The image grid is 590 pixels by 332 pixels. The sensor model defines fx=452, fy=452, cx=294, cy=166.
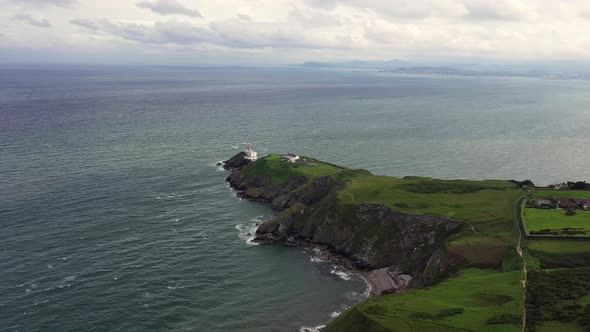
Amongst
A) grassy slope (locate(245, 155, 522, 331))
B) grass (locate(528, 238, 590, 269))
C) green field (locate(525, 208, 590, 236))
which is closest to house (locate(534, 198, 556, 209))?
green field (locate(525, 208, 590, 236))

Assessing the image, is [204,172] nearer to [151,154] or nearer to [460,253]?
[151,154]

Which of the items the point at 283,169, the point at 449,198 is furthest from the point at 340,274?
the point at 283,169

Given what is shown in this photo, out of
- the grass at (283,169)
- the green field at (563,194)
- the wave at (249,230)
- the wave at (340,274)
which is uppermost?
the green field at (563,194)

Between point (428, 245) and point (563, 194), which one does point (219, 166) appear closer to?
point (428, 245)

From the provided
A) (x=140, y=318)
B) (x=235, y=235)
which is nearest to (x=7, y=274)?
(x=140, y=318)


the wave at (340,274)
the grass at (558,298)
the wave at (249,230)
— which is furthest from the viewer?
the wave at (249,230)

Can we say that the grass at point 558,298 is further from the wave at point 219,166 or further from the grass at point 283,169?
the wave at point 219,166

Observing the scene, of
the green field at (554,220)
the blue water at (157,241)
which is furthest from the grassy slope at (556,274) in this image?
the blue water at (157,241)
